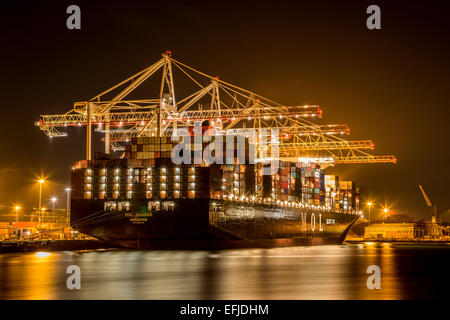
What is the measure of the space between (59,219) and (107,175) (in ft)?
158

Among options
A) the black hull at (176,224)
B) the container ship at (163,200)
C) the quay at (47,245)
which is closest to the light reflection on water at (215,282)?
the black hull at (176,224)

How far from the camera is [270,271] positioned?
29.9 metres

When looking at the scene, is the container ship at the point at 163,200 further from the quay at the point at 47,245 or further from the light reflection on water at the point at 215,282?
the light reflection on water at the point at 215,282

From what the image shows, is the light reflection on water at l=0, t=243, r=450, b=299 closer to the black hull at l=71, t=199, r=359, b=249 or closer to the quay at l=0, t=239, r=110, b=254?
the black hull at l=71, t=199, r=359, b=249

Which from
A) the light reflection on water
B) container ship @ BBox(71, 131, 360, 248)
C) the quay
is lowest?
the quay

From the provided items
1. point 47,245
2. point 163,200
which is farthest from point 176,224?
point 47,245

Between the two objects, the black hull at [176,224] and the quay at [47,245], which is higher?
the black hull at [176,224]

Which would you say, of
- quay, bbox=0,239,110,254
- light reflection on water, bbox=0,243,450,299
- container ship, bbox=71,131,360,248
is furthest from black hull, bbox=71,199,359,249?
light reflection on water, bbox=0,243,450,299

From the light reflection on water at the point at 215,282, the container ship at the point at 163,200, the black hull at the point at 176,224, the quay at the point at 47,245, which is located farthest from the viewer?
the quay at the point at 47,245

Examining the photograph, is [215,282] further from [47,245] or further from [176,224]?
[47,245]

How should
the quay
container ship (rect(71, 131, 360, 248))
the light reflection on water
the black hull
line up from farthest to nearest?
1. the quay
2. container ship (rect(71, 131, 360, 248))
3. the black hull
4. the light reflection on water

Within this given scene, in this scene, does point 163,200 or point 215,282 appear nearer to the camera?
point 215,282
